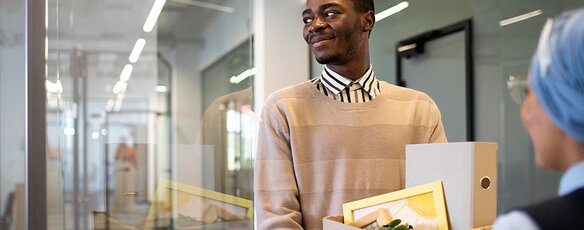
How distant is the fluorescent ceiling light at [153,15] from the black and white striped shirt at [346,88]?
7.28 feet

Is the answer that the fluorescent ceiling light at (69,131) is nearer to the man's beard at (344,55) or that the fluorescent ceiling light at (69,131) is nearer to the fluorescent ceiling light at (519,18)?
the man's beard at (344,55)

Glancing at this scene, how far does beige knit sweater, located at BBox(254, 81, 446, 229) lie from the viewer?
1286 millimetres

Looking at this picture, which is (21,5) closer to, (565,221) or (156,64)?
(156,64)

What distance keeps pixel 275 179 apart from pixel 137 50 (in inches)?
89.9

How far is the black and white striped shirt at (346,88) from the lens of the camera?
1.39 m

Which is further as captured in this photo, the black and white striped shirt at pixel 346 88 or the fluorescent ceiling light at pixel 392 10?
the fluorescent ceiling light at pixel 392 10

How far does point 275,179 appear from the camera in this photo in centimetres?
128

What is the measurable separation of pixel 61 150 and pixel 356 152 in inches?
87.4

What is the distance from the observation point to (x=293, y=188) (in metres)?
1.28

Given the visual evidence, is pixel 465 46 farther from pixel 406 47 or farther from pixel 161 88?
pixel 161 88

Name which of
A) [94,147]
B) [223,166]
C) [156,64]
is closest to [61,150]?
[94,147]

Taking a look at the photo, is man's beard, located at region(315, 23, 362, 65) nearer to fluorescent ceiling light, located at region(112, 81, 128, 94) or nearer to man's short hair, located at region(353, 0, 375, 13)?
man's short hair, located at region(353, 0, 375, 13)

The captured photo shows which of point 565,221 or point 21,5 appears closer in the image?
point 565,221

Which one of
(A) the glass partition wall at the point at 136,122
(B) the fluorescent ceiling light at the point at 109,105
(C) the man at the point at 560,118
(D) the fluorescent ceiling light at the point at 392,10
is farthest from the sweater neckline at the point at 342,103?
(D) the fluorescent ceiling light at the point at 392,10
